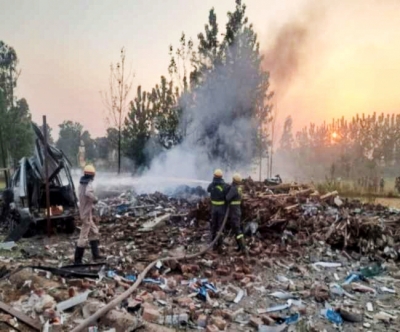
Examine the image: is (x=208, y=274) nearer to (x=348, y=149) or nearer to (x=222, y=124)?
(x=222, y=124)

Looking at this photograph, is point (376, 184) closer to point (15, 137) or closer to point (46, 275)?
point (46, 275)

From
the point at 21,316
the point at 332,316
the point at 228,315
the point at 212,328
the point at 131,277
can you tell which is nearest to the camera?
the point at 21,316

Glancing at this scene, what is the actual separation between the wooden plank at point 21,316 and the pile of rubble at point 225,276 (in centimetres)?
1

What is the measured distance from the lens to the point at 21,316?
4168 millimetres

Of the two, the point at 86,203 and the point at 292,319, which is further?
the point at 86,203

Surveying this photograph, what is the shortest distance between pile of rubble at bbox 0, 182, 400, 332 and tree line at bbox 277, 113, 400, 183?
2375 cm

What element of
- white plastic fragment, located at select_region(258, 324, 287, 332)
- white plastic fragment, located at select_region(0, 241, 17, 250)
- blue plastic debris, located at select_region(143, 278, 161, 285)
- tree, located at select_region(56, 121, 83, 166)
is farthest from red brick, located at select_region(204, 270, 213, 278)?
tree, located at select_region(56, 121, 83, 166)

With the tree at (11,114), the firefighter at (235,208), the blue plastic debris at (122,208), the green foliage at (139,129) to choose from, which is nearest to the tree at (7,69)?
the tree at (11,114)

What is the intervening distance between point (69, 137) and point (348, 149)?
1595 inches

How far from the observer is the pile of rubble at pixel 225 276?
448cm

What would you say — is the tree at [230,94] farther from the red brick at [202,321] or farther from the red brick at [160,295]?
the red brick at [202,321]

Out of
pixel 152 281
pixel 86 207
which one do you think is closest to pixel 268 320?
pixel 152 281

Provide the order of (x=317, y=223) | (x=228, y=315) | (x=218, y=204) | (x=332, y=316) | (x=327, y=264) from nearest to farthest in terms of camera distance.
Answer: (x=228, y=315)
(x=332, y=316)
(x=327, y=264)
(x=218, y=204)
(x=317, y=223)

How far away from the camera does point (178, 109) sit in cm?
2350
